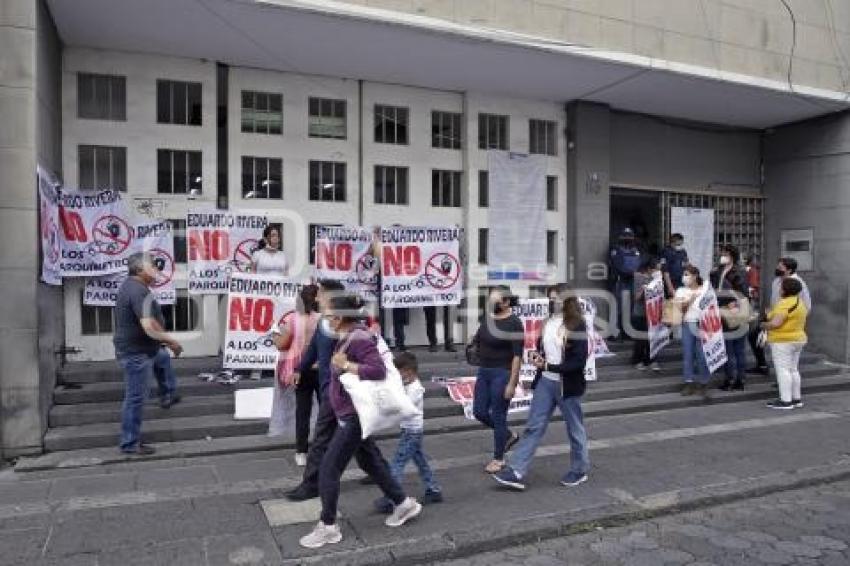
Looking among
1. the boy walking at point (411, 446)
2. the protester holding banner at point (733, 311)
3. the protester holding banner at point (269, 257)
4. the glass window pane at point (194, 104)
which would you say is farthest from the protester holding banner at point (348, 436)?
the protester holding banner at point (733, 311)

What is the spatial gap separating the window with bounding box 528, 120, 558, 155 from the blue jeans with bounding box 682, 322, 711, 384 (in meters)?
3.61

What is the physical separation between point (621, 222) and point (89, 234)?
8660 millimetres

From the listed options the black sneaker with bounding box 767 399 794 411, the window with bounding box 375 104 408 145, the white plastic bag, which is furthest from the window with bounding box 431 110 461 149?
the white plastic bag

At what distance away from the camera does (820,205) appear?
42.4 feet

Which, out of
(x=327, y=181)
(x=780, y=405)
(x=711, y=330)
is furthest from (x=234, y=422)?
(x=780, y=405)

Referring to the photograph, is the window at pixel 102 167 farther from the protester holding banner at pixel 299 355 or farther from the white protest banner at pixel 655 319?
the white protest banner at pixel 655 319

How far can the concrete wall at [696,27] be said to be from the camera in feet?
29.0

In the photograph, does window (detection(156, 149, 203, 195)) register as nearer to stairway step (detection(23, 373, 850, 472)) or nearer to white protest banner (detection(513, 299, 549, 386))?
stairway step (detection(23, 373, 850, 472))

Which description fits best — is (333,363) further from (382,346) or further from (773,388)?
(773,388)

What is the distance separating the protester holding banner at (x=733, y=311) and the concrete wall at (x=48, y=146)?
873cm

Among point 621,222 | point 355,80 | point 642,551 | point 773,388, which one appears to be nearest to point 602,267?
point 621,222

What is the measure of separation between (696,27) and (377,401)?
8.51 metres

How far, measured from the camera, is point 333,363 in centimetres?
496

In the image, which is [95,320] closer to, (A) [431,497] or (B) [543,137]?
(A) [431,497]
